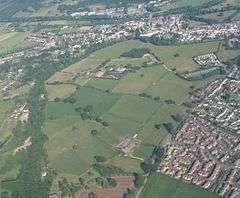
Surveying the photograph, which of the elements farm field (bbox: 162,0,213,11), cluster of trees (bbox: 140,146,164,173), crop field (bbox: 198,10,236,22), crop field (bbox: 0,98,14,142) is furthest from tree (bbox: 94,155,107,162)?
farm field (bbox: 162,0,213,11)

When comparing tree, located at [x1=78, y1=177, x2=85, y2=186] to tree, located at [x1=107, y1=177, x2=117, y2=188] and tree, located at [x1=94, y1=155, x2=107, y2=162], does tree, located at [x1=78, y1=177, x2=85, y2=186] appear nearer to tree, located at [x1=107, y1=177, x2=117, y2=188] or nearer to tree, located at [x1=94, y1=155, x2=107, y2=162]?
tree, located at [x1=107, y1=177, x2=117, y2=188]

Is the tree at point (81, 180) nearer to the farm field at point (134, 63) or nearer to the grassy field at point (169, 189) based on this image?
the grassy field at point (169, 189)

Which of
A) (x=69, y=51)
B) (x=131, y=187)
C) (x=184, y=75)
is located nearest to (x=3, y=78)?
(x=69, y=51)

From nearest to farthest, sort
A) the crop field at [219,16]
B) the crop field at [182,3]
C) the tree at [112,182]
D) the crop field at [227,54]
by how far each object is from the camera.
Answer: the tree at [112,182], the crop field at [227,54], the crop field at [219,16], the crop field at [182,3]

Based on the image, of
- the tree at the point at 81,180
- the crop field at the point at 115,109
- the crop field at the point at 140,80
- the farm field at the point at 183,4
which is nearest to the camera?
the tree at the point at 81,180

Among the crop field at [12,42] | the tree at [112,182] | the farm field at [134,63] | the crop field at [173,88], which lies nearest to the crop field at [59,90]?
the farm field at [134,63]

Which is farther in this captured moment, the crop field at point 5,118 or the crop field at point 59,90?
the crop field at point 59,90
